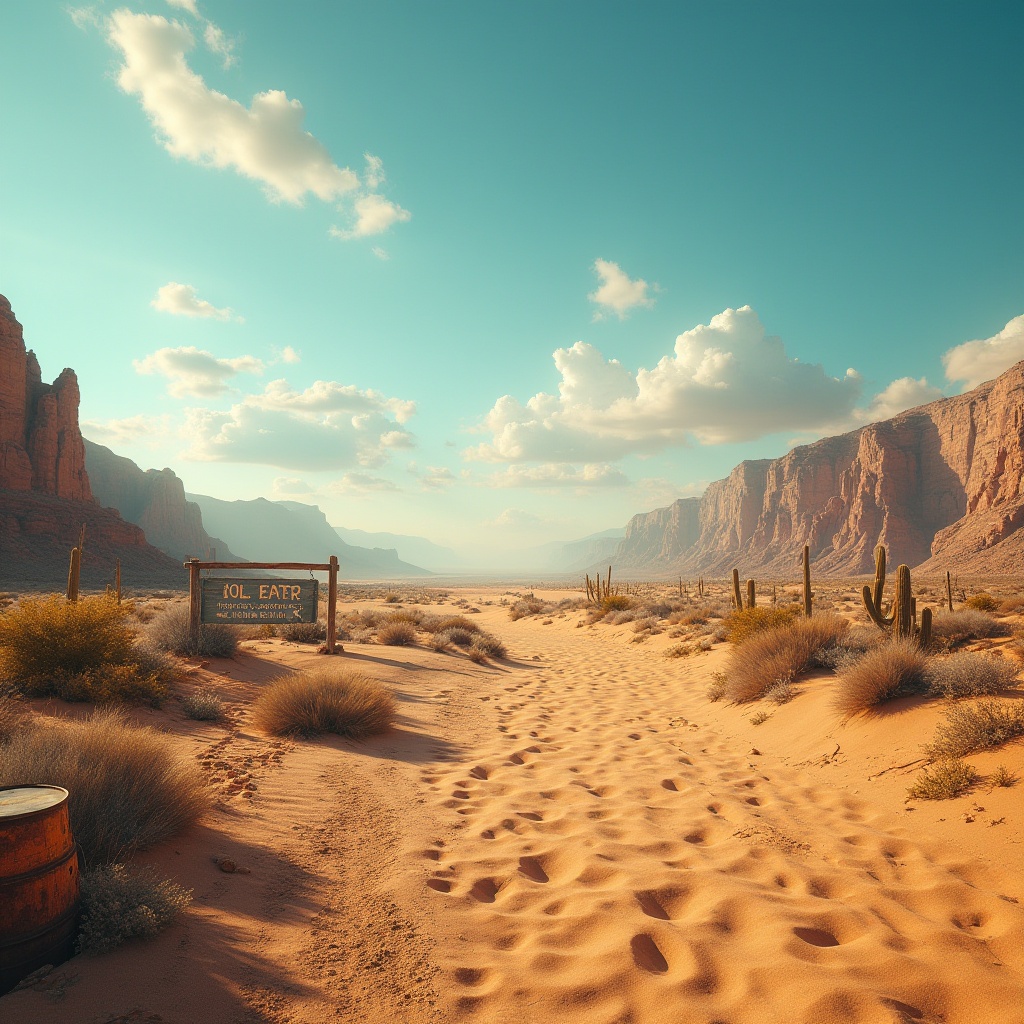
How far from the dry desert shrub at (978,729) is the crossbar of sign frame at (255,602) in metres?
9.79

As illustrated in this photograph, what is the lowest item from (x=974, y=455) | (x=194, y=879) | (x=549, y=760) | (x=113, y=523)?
(x=549, y=760)

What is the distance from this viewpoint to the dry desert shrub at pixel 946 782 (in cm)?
475

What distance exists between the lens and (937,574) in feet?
211

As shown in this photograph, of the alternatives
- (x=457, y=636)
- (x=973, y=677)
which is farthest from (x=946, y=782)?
(x=457, y=636)

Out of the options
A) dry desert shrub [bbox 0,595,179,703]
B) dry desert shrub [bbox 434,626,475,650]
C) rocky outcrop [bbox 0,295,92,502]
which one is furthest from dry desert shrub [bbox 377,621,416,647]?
rocky outcrop [bbox 0,295,92,502]

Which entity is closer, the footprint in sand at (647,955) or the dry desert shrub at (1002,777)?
the footprint in sand at (647,955)

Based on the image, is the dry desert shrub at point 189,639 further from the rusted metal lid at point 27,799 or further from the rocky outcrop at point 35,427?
the rocky outcrop at point 35,427

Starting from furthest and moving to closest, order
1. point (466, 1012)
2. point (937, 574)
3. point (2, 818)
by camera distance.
→ point (937, 574)
point (466, 1012)
point (2, 818)

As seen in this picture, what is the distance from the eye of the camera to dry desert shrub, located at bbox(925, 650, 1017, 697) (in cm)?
592

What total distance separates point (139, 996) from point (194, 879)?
1.12 m

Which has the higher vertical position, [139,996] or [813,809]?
[139,996]

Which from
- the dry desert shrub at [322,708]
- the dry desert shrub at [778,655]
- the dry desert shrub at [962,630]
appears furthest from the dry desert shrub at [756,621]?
the dry desert shrub at [322,708]

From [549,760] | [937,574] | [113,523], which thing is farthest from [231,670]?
[937,574]

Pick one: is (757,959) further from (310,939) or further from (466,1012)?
(310,939)
